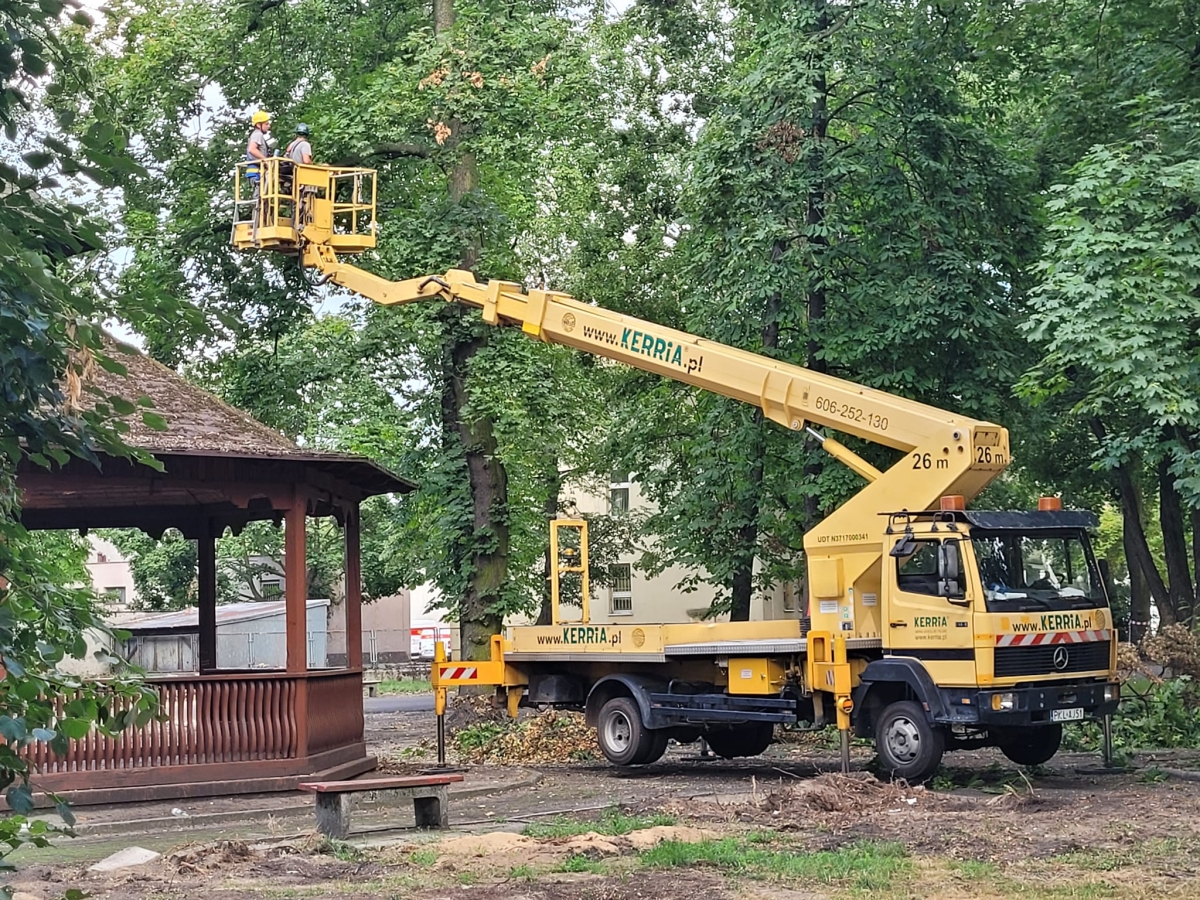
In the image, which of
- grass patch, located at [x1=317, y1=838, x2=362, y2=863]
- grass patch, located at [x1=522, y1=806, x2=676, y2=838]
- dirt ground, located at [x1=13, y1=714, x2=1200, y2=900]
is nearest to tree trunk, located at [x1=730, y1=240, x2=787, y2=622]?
dirt ground, located at [x1=13, y1=714, x2=1200, y2=900]

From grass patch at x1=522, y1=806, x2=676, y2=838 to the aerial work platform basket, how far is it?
9.02 meters

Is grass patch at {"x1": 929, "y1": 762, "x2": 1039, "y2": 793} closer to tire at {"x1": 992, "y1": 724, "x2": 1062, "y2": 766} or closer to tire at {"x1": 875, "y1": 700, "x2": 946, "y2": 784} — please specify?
tire at {"x1": 992, "y1": 724, "x2": 1062, "y2": 766}

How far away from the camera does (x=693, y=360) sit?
1773 cm

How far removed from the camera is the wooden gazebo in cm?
1633

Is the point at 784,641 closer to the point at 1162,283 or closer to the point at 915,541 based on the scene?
the point at 915,541

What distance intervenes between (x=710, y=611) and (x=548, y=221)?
32.1ft

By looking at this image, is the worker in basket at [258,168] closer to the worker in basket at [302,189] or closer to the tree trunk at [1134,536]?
the worker in basket at [302,189]

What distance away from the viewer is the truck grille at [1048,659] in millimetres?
15250

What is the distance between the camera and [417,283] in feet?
65.7

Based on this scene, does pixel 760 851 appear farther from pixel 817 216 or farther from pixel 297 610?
pixel 817 216

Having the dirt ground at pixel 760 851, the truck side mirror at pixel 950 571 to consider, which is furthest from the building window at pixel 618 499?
the dirt ground at pixel 760 851

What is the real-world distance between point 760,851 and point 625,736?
837cm

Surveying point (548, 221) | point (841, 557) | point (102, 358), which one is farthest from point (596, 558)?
point (102, 358)

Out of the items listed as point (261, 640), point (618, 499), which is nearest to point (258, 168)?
point (261, 640)
